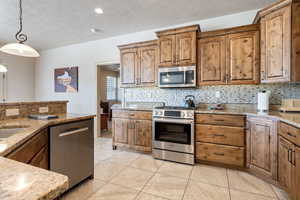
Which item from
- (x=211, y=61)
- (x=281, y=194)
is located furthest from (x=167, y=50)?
(x=281, y=194)

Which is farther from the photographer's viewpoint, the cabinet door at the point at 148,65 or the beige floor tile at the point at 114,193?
the cabinet door at the point at 148,65

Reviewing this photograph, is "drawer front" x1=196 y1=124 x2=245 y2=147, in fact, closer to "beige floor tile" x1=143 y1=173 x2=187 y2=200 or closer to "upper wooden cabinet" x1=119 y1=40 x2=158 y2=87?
"beige floor tile" x1=143 y1=173 x2=187 y2=200

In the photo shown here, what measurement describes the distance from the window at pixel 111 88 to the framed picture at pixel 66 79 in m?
2.75

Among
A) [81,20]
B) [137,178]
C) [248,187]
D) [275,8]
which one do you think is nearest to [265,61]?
[275,8]

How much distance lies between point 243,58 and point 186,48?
98 cm

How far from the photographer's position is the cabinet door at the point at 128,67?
3.56 metres

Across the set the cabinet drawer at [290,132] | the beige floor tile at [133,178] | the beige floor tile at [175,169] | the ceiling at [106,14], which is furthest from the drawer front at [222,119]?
the ceiling at [106,14]

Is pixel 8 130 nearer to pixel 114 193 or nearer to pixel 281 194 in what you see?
pixel 114 193

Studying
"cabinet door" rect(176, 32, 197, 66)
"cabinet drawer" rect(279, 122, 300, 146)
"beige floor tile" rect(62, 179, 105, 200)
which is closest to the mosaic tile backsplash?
"cabinet door" rect(176, 32, 197, 66)

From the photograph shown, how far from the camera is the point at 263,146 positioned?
2121 mm

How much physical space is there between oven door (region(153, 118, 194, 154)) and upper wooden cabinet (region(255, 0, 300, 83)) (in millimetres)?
1418

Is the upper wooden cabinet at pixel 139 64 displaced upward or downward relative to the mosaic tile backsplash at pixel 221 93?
upward

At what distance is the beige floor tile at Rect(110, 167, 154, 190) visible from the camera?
82.6 inches

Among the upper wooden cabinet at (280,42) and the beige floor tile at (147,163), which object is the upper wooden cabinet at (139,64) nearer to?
the beige floor tile at (147,163)
